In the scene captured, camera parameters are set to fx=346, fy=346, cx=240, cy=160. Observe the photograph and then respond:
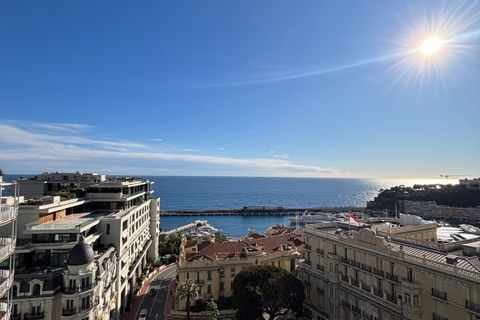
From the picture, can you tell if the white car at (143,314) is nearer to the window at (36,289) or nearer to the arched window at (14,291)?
the window at (36,289)

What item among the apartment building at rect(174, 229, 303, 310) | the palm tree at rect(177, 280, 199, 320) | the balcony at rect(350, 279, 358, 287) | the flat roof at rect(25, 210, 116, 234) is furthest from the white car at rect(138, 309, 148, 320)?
the balcony at rect(350, 279, 358, 287)

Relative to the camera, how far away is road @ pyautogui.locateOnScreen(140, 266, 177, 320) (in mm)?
56969

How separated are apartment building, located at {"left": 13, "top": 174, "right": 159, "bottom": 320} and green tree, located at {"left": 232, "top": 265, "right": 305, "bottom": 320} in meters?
18.0

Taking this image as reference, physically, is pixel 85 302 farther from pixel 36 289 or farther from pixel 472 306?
pixel 472 306

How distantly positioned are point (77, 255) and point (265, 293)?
25270 mm

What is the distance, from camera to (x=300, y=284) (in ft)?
164

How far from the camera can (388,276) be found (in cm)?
3981

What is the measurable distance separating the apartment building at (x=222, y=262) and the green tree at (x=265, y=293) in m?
10.6

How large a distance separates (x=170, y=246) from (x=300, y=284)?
5291cm

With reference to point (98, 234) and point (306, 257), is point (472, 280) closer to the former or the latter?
point (306, 257)

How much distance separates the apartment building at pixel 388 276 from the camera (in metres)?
32.6

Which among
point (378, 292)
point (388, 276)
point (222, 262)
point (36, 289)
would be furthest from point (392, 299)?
point (36, 289)

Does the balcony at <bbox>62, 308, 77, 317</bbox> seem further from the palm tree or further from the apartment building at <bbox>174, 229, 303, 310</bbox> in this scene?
the apartment building at <bbox>174, 229, 303, 310</bbox>

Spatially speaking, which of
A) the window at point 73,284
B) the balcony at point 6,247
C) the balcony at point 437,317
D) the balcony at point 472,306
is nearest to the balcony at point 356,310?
the balcony at point 437,317
